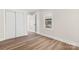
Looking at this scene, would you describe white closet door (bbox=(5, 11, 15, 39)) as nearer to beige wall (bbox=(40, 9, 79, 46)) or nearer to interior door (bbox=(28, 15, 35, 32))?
interior door (bbox=(28, 15, 35, 32))

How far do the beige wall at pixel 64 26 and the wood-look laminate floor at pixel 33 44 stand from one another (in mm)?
85

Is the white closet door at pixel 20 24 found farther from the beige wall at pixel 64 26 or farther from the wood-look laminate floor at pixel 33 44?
the beige wall at pixel 64 26

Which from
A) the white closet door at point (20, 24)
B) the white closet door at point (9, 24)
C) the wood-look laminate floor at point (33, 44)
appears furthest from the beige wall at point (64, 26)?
the white closet door at point (9, 24)

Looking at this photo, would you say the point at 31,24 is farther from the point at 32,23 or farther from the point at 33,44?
the point at 33,44

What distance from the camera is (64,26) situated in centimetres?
221

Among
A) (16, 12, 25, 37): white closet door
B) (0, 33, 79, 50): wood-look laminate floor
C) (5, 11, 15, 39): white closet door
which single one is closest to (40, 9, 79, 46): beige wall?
(0, 33, 79, 50): wood-look laminate floor

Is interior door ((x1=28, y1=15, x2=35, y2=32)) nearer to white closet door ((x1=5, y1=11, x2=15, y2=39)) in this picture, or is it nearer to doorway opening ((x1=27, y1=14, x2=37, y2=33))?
doorway opening ((x1=27, y1=14, x2=37, y2=33))

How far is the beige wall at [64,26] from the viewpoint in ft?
7.07

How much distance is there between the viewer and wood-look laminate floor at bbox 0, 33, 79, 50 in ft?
7.14

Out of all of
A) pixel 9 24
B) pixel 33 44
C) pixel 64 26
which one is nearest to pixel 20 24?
pixel 9 24

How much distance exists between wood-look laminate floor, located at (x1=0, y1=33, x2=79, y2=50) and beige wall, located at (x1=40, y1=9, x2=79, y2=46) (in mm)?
85

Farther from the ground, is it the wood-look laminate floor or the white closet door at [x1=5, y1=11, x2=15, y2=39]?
the white closet door at [x1=5, y1=11, x2=15, y2=39]
